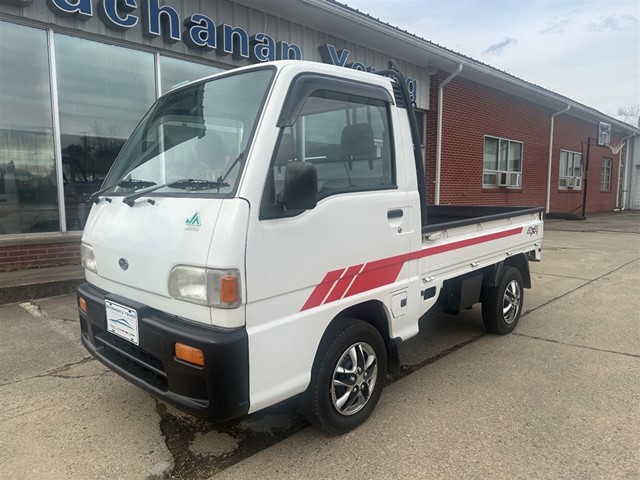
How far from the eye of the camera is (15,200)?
6.41 m

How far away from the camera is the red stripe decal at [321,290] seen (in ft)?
8.19

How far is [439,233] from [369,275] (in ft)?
3.05

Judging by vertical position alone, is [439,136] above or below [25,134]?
above

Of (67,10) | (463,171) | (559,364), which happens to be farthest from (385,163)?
(463,171)

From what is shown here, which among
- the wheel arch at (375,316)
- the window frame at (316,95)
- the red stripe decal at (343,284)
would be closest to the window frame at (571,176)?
the window frame at (316,95)

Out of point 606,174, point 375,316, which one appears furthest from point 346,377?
point 606,174

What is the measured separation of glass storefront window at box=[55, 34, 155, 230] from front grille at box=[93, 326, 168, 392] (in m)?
4.64

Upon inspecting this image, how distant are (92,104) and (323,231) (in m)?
6.01

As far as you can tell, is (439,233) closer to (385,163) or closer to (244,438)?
(385,163)

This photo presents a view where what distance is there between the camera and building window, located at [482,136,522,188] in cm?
1419

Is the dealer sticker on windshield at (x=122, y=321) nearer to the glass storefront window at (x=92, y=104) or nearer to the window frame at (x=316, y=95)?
the window frame at (x=316, y=95)

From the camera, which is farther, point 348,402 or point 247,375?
point 348,402

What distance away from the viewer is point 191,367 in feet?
7.18

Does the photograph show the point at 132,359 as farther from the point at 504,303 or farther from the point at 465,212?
the point at 465,212
